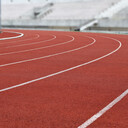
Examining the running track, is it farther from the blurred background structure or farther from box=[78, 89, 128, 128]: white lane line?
the blurred background structure

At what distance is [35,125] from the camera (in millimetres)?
4168

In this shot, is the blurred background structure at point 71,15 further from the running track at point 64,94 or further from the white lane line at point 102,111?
the white lane line at point 102,111

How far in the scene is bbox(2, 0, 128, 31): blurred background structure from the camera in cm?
3425

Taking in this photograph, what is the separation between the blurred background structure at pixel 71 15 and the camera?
34250 mm

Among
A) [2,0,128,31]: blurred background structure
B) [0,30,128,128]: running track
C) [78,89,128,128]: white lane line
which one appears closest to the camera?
[78,89,128,128]: white lane line

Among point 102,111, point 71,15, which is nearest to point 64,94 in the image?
point 102,111

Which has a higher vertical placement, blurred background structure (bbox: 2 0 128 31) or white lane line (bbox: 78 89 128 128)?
white lane line (bbox: 78 89 128 128)

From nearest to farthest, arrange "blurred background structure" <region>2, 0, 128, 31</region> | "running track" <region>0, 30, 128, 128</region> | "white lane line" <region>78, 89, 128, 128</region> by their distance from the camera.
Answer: "white lane line" <region>78, 89, 128, 128</region> < "running track" <region>0, 30, 128, 128</region> < "blurred background structure" <region>2, 0, 128, 31</region>

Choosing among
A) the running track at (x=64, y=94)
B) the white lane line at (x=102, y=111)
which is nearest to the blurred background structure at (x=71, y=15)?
the running track at (x=64, y=94)

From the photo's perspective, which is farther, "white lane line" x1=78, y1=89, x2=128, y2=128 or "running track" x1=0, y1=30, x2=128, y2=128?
"running track" x1=0, y1=30, x2=128, y2=128

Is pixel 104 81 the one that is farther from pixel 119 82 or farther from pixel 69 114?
pixel 69 114

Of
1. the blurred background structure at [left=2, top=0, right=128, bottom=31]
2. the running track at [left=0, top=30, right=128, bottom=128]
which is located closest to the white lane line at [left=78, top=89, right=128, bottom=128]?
A: the running track at [left=0, top=30, right=128, bottom=128]

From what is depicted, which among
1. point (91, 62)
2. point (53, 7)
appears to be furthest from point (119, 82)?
point (53, 7)

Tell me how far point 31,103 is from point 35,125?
1105 mm
